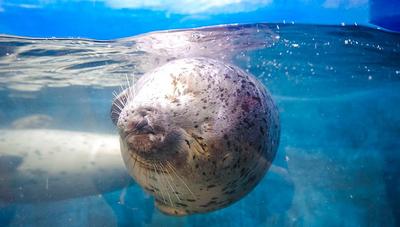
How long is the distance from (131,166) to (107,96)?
14461 millimetres

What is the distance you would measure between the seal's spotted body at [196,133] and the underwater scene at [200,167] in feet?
0.31

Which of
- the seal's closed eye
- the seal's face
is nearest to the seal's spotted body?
the seal's face

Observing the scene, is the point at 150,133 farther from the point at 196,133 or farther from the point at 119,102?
the point at 119,102

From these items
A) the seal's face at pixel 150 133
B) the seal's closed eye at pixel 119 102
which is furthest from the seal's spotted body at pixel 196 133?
the seal's closed eye at pixel 119 102

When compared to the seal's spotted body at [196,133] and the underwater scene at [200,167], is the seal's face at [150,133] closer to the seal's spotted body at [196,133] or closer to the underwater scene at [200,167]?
the seal's spotted body at [196,133]

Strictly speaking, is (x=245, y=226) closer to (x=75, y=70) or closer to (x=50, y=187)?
(x=50, y=187)

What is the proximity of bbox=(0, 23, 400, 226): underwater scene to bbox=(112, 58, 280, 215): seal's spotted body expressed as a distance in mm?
94

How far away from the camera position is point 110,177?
7.67m

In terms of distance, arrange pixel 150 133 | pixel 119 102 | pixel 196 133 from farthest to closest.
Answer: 1. pixel 119 102
2. pixel 196 133
3. pixel 150 133

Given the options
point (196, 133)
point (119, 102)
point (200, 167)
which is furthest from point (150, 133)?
point (119, 102)

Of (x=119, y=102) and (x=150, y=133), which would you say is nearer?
(x=150, y=133)

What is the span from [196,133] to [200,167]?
0.26 m

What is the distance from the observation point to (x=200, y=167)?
2518mm

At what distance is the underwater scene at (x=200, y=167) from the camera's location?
7.48m
